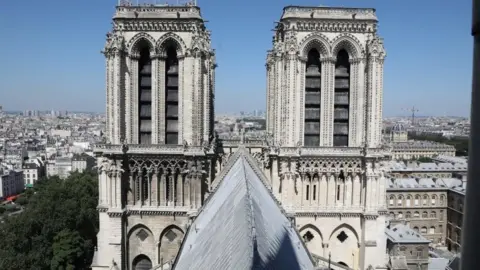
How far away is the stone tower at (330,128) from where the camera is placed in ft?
116

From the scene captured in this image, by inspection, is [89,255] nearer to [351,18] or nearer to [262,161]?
[262,161]

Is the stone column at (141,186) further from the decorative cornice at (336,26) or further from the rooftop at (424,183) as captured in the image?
the rooftop at (424,183)

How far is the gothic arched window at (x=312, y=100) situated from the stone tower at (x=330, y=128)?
0.26 feet

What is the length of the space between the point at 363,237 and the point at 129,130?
20353mm

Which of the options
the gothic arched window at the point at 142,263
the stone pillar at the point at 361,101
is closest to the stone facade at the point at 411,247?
the stone pillar at the point at 361,101

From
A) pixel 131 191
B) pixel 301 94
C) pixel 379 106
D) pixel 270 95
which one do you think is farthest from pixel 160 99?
pixel 379 106

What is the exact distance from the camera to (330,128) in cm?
3641

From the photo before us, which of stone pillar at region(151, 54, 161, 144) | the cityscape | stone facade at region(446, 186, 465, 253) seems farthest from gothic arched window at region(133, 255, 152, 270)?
stone facade at region(446, 186, 465, 253)

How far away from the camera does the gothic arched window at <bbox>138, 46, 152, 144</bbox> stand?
3703 cm

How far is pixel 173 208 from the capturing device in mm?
36812

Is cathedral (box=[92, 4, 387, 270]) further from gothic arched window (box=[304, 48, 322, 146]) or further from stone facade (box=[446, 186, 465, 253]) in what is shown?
stone facade (box=[446, 186, 465, 253])

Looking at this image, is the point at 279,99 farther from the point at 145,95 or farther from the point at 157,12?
the point at 157,12

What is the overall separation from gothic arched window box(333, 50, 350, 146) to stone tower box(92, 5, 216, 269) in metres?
10.0

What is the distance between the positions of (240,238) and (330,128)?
749 inches
